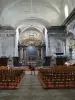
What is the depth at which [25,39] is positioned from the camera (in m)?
39.7

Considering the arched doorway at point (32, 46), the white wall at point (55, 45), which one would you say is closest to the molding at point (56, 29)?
the white wall at point (55, 45)

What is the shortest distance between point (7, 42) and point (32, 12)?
5.92m

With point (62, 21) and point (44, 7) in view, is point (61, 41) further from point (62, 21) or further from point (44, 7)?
point (44, 7)

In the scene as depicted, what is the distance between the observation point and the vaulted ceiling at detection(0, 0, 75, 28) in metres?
26.6

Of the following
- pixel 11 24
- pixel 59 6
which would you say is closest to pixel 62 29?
pixel 59 6

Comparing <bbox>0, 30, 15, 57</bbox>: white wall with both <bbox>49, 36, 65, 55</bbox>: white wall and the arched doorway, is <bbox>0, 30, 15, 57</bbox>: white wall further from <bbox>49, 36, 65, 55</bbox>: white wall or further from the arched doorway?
the arched doorway

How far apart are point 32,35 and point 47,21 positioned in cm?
1059

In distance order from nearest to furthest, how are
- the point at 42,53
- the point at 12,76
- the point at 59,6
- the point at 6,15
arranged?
the point at 12,76, the point at 59,6, the point at 6,15, the point at 42,53

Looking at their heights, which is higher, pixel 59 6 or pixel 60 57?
pixel 59 6

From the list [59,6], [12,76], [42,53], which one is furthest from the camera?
[42,53]

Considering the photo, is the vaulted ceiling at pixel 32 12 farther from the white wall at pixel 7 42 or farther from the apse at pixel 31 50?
the apse at pixel 31 50

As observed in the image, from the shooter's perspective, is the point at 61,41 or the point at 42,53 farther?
the point at 42,53

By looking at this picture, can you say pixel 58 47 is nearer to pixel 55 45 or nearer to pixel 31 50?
pixel 55 45

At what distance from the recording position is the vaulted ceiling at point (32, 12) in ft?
87.4
